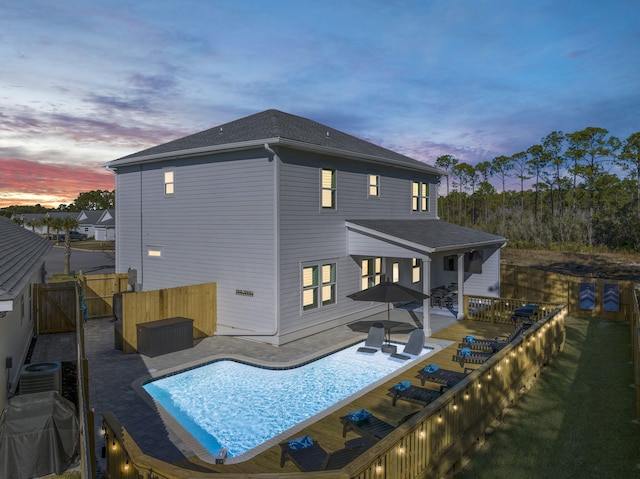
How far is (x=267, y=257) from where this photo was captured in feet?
50.0

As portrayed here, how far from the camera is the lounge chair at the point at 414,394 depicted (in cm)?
958

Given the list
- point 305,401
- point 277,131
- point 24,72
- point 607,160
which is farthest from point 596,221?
point 24,72

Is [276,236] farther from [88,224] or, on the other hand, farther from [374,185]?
[88,224]

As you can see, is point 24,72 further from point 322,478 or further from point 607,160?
point 607,160

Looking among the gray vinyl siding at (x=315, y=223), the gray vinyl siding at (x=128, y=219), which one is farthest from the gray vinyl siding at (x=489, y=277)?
the gray vinyl siding at (x=128, y=219)

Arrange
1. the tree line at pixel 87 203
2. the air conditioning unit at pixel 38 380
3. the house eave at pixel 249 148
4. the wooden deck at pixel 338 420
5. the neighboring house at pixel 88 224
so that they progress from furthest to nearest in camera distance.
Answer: the tree line at pixel 87 203 → the neighboring house at pixel 88 224 → the house eave at pixel 249 148 → the air conditioning unit at pixel 38 380 → the wooden deck at pixel 338 420

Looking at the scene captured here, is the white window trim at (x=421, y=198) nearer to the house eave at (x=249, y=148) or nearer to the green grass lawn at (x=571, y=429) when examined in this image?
the house eave at (x=249, y=148)

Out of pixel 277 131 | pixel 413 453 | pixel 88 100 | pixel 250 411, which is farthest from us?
pixel 88 100

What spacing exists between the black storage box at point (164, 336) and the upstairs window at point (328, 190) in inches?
274

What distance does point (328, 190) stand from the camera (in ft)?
57.2

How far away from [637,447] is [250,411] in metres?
8.06

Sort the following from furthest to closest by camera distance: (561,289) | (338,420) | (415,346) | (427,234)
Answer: (561,289), (427,234), (415,346), (338,420)

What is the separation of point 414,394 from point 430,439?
3564 millimetres

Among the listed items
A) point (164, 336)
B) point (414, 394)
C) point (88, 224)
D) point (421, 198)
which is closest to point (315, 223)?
point (164, 336)
